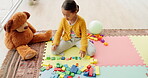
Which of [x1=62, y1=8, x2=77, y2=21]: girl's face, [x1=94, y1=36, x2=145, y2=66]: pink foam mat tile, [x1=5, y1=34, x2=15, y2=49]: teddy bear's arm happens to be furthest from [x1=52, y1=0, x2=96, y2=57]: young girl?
[x1=5, y1=34, x2=15, y2=49]: teddy bear's arm

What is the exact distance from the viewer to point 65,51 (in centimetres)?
167

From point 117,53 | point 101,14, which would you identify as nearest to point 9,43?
point 117,53

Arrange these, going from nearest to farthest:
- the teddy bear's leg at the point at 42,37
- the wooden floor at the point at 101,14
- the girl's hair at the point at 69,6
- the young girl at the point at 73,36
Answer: the girl's hair at the point at 69,6 → the young girl at the point at 73,36 → the teddy bear's leg at the point at 42,37 → the wooden floor at the point at 101,14

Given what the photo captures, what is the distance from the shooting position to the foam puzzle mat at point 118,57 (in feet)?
4.73

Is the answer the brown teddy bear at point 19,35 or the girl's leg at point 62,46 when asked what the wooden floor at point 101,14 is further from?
the girl's leg at point 62,46

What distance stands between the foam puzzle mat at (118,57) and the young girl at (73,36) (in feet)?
0.18

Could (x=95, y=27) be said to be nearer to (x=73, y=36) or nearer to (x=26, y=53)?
(x=73, y=36)

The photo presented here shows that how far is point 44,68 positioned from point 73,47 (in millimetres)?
353

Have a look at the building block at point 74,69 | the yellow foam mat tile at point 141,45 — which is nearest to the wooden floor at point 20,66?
the building block at point 74,69

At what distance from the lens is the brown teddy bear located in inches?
61.7

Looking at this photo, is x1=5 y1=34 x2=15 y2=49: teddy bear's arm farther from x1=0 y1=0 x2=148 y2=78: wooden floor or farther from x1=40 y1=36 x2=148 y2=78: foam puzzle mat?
x1=40 y1=36 x2=148 y2=78: foam puzzle mat

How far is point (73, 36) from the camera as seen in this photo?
1.64 meters

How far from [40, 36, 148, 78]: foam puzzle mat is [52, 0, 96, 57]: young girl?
0.18 feet

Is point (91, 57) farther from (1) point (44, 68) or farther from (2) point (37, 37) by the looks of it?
(2) point (37, 37)
